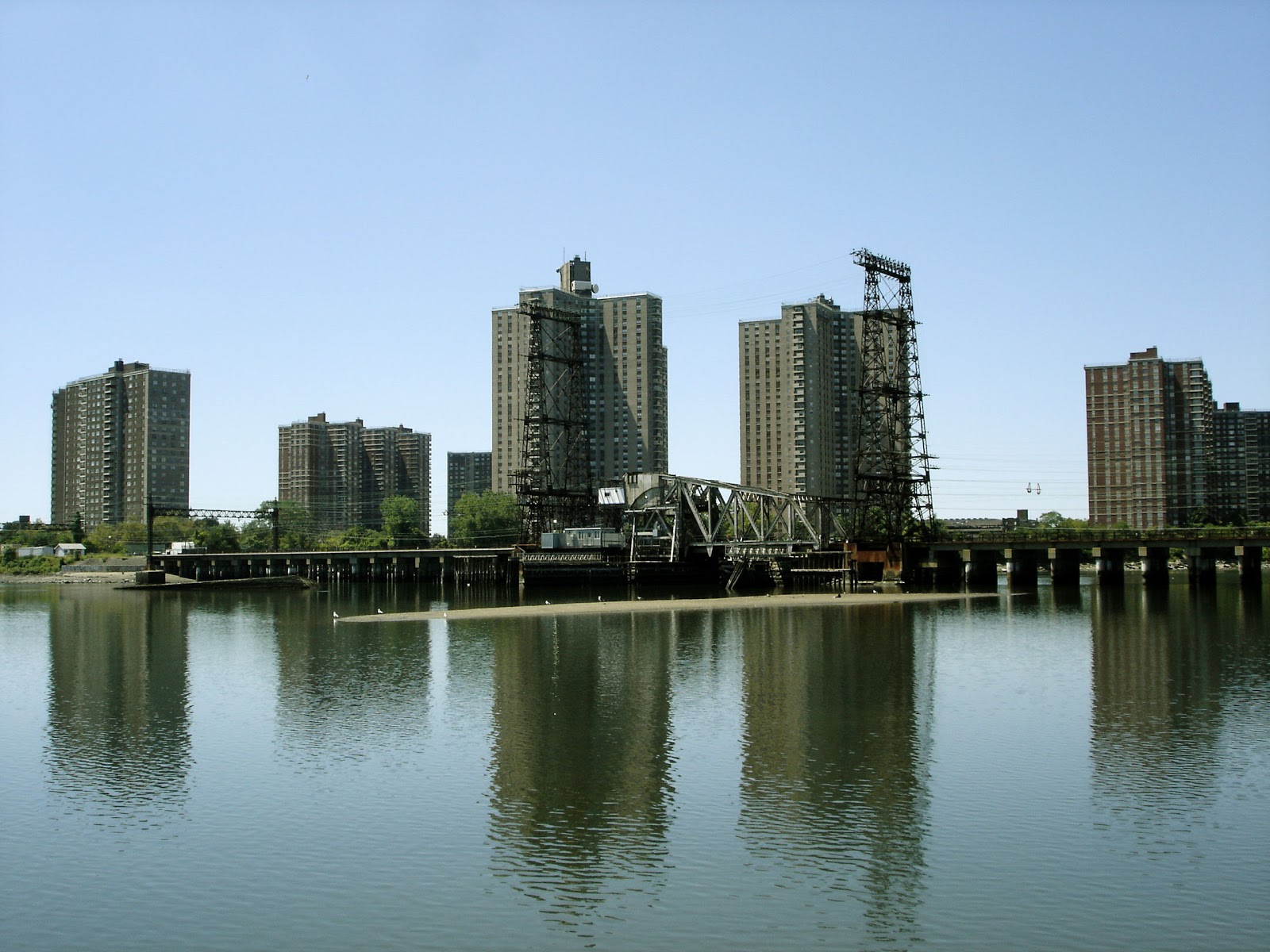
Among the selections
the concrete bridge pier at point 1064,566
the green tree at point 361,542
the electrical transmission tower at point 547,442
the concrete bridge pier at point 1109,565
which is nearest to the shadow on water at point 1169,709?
the concrete bridge pier at point 1109,565

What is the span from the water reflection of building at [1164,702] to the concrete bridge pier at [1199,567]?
1214 inches

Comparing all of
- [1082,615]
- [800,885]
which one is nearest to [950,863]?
[800,885]

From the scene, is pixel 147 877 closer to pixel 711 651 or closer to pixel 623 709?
pixel 623 709

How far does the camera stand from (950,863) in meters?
21.1

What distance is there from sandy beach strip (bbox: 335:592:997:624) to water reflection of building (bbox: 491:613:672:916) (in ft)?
88.6

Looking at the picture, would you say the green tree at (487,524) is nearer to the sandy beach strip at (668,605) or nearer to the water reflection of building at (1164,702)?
the sandy beach strip at (668,605)

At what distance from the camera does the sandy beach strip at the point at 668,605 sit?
79.4m

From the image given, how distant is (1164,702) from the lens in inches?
1489

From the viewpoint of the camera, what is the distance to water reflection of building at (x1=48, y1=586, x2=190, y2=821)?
28.0 m

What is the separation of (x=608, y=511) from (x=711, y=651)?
2900 inches

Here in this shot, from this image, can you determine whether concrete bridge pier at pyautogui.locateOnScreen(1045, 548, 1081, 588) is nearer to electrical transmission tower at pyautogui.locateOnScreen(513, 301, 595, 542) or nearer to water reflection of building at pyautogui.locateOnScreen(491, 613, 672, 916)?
electrical transmission tower at pyautogui.locateOnScreen(513, 301, 595, 542)

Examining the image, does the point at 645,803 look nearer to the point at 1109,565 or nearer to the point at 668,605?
the point at 668,605

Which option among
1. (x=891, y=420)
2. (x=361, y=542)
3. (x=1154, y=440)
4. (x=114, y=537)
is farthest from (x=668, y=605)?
(x=114, y=537)

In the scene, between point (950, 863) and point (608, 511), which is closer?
point (950, 863)
